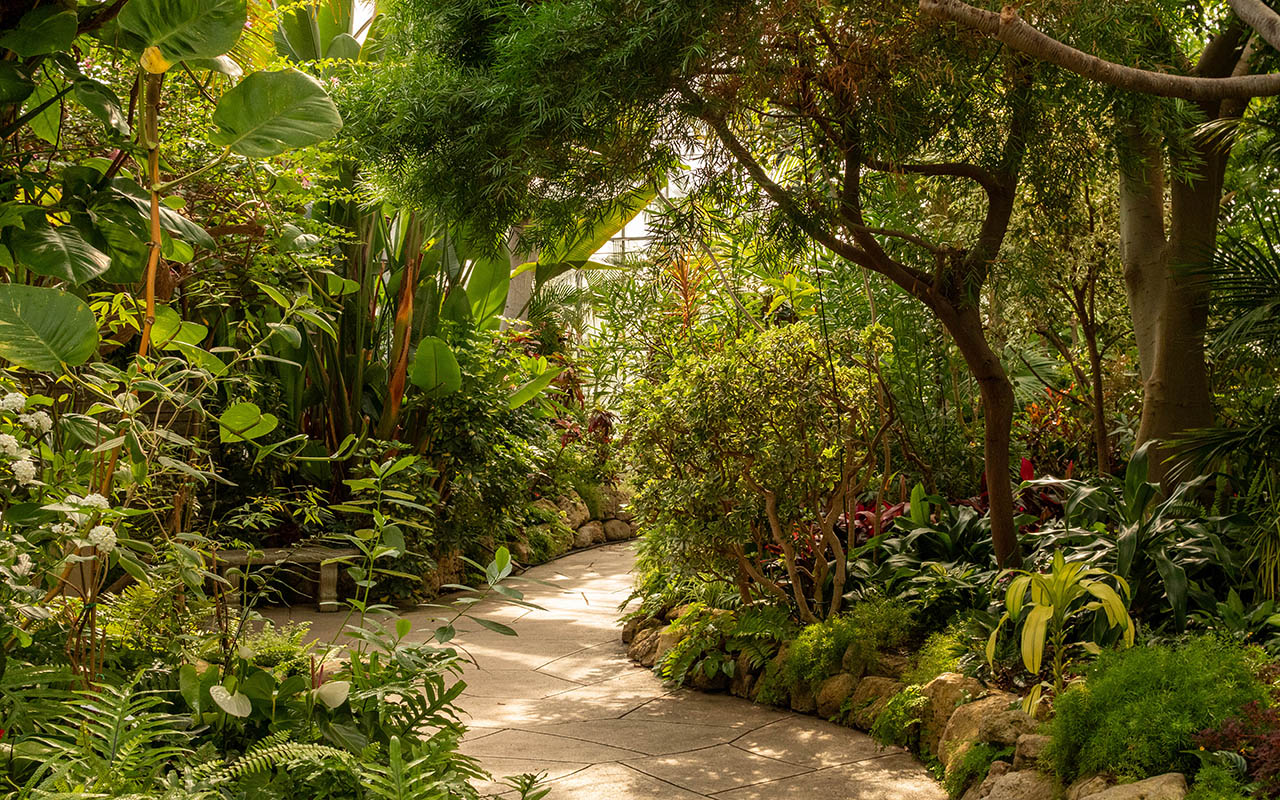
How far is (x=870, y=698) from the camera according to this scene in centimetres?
419

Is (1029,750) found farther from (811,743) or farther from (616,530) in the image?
(616,530)

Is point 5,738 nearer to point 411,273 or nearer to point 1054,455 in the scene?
point 411,273

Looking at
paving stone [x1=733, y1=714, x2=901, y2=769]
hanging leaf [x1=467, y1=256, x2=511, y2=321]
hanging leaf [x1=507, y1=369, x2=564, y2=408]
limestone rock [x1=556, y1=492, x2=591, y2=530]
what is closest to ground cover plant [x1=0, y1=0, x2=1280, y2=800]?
paving stone [x1=733, y1=714, x2=901, y2=769]

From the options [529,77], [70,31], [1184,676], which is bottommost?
[1184,676]

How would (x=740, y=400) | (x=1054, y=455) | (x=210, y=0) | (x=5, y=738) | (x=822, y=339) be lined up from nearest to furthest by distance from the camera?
1. (x=210, y=0)
2. (x=5, y=738)
3. (x=740, y=400)
4. (x=822, y=339)
5. (x=1054, y=455)

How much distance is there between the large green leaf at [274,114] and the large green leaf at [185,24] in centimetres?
8

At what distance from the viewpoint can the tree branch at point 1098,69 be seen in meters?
2.35

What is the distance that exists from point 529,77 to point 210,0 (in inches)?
79.5

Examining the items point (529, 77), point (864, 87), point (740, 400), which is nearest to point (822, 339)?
point (740, 400)

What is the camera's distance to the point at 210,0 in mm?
1523

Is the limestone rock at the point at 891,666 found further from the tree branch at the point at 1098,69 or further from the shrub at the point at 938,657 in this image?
the tree branch at the point at 1098,69

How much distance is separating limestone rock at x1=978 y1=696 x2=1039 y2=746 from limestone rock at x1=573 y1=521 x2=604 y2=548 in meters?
7.13

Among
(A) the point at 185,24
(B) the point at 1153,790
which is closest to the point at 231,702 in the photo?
(A) the point at 185,24

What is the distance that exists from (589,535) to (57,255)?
9.24 metres
